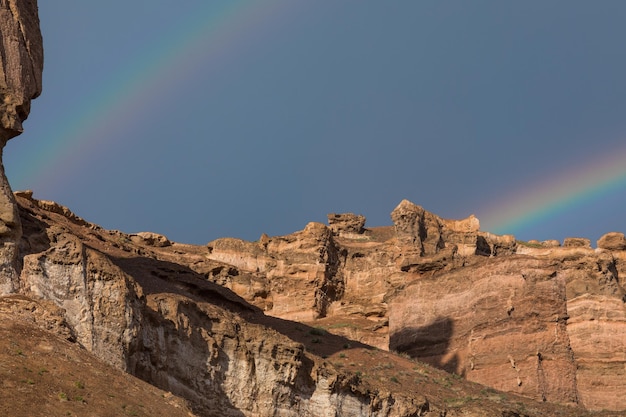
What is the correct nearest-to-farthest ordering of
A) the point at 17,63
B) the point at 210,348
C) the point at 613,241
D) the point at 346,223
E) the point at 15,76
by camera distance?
the point at 15,76 → the point at 17,63 → the point at 210,348 → the point at 613,241 → the point at 346,223

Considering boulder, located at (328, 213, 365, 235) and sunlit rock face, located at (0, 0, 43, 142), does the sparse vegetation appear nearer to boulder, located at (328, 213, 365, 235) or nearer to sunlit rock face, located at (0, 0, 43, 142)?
boulder, located at (328, 213, 365, 235)

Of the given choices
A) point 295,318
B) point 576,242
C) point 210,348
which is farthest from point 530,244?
point 210,348

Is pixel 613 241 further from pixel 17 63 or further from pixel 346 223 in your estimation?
pixel 17 63

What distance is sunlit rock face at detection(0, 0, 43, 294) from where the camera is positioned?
1177 inches

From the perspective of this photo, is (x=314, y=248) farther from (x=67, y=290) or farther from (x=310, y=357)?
(x=67, y=290)

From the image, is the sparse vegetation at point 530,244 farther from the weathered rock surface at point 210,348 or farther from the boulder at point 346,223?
the weathered rock surface at point 210,348

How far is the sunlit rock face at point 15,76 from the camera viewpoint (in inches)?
1177

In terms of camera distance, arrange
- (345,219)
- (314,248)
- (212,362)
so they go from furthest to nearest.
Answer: (345,219) < (314,248) < (212,362)

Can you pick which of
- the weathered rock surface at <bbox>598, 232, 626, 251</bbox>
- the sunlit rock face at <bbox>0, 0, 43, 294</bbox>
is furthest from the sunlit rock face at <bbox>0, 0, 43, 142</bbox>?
the weathered rock surface at <bbox>598, 232, 626, 251</bbox>

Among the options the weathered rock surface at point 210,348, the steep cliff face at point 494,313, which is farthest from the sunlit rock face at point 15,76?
the steep cliff face at point 494,313

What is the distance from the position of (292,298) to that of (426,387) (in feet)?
102

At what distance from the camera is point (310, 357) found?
127 ft

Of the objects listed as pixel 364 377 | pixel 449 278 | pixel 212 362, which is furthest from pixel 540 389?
pixel 212 362

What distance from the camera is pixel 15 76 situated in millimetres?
33156
